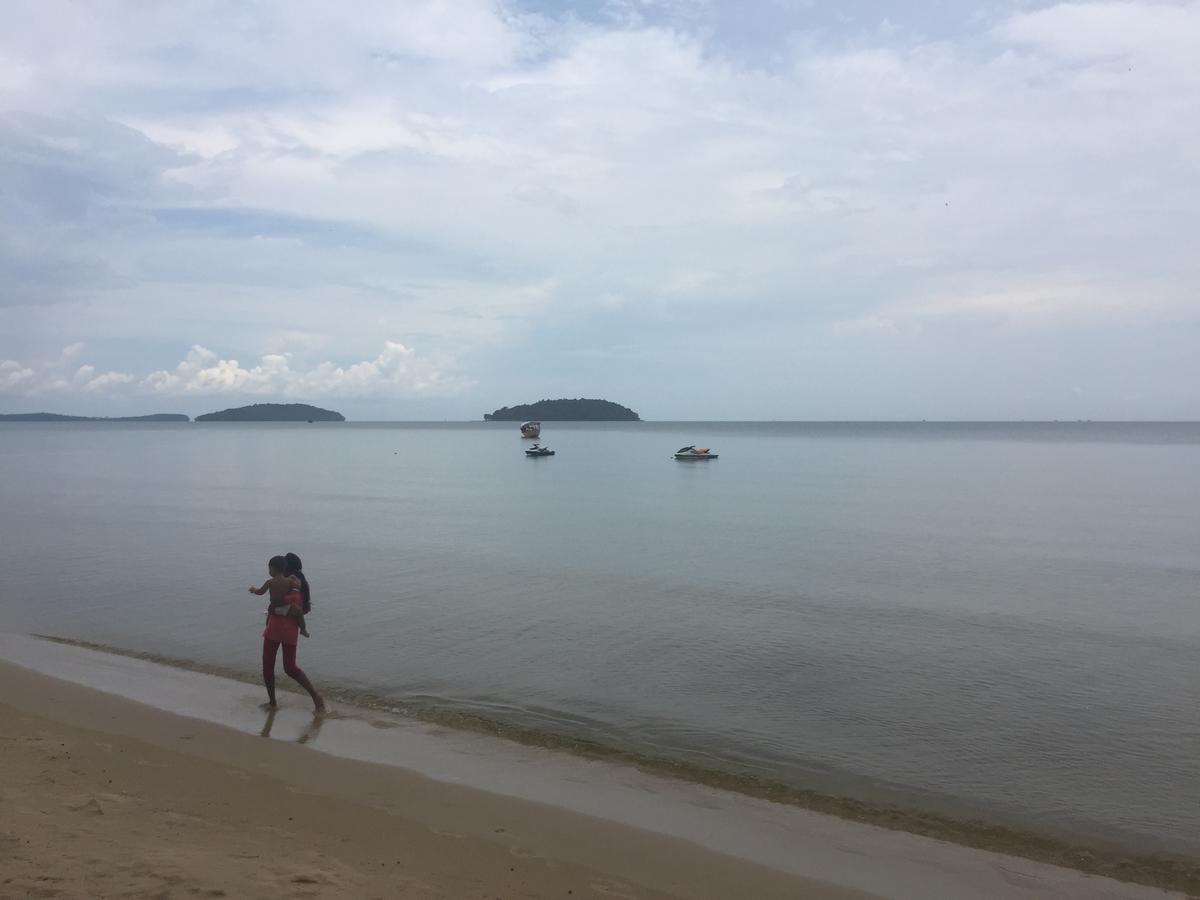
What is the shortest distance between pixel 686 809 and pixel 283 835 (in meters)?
3.99

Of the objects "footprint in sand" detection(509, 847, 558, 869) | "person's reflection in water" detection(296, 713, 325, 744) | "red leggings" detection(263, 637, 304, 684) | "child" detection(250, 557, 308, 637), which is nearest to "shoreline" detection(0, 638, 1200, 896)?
"person's reflection in water" detection(296, 713, 325, 744)

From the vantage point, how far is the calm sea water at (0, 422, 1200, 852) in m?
10.9

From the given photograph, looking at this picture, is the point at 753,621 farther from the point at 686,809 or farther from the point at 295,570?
the point at 295,570

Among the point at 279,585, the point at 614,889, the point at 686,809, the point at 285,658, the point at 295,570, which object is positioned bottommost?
the point at 686,809

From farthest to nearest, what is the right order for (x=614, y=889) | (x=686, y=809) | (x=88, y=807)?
(x=686, y=809) < (x=88, y=807) < (x=614, y=889)

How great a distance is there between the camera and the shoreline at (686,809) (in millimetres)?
7875

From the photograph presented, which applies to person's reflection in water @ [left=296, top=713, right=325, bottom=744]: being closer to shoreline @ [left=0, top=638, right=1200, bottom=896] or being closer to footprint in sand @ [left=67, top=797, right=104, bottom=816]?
shoreline @ [left=0, top=638, right=1200, bottom=896]

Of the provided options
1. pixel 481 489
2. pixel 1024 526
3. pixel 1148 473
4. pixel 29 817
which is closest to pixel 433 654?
pixel 29 817

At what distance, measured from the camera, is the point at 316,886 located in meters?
6.23

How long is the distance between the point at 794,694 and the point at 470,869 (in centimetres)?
732

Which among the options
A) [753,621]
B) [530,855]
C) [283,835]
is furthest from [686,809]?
[753,621]

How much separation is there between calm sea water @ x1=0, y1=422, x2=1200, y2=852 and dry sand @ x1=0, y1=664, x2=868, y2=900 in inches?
114

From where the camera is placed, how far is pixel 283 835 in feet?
24.6

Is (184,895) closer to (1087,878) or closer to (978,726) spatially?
(1087,878)
